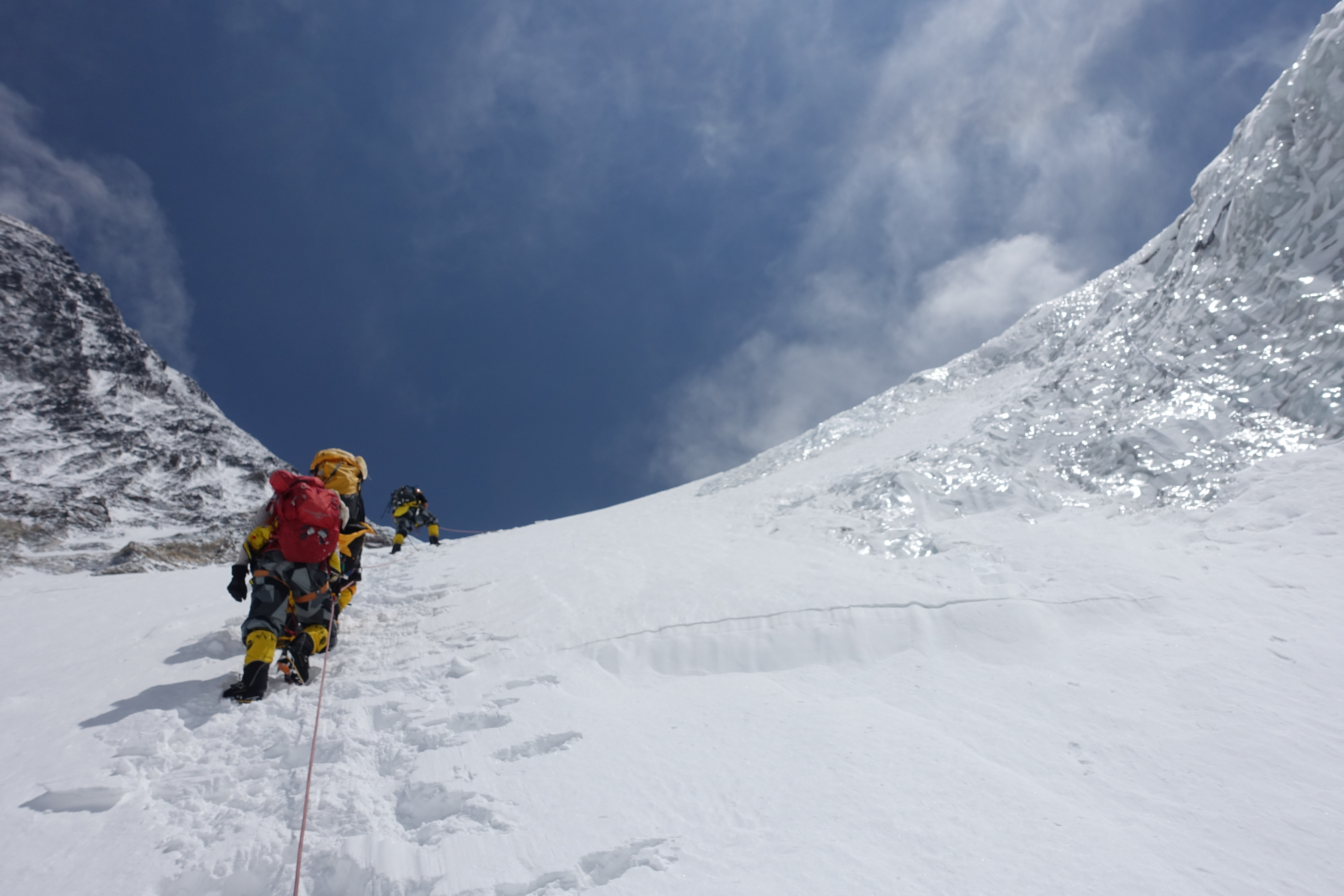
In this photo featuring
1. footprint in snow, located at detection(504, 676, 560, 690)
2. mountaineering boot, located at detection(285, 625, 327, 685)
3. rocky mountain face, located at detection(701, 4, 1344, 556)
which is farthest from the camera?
rocky mountain face, located at detection(701, 4, 1344, 556)

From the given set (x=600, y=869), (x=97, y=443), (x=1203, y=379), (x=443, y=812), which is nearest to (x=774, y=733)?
(x=600, y=869)

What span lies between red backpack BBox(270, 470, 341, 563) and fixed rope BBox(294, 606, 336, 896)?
0.66 meters

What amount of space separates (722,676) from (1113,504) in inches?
237

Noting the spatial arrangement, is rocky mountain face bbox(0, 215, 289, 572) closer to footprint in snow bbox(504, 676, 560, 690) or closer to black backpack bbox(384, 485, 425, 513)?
black backpack bbox(384, 485, 425, 513)

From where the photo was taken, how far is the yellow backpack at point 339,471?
696cm

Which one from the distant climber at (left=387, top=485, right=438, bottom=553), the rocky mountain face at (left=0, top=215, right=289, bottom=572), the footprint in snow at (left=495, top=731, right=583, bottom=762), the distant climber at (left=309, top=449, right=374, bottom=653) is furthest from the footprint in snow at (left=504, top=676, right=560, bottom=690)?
the rocky mountain face at (left=0, top=215, right=289, bottom=572)

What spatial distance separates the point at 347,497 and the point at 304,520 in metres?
1.88

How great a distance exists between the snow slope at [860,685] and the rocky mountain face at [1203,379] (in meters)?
0.06

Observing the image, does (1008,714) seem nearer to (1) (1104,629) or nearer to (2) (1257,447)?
(1) (1104,629)

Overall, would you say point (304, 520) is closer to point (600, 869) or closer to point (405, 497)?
point (600, 869)

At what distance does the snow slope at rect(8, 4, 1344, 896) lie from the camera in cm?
283

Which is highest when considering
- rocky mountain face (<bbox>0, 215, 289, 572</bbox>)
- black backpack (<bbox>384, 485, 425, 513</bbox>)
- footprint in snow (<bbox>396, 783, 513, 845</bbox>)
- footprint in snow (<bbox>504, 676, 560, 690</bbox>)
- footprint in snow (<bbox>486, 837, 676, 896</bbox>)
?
rocky mountain face (<bbox>0, 215, 289, 572</bbox>)

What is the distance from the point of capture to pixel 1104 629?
16.6 feet

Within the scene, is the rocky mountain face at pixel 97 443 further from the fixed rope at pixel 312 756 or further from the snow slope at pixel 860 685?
the snow slope at pixel 860 685
